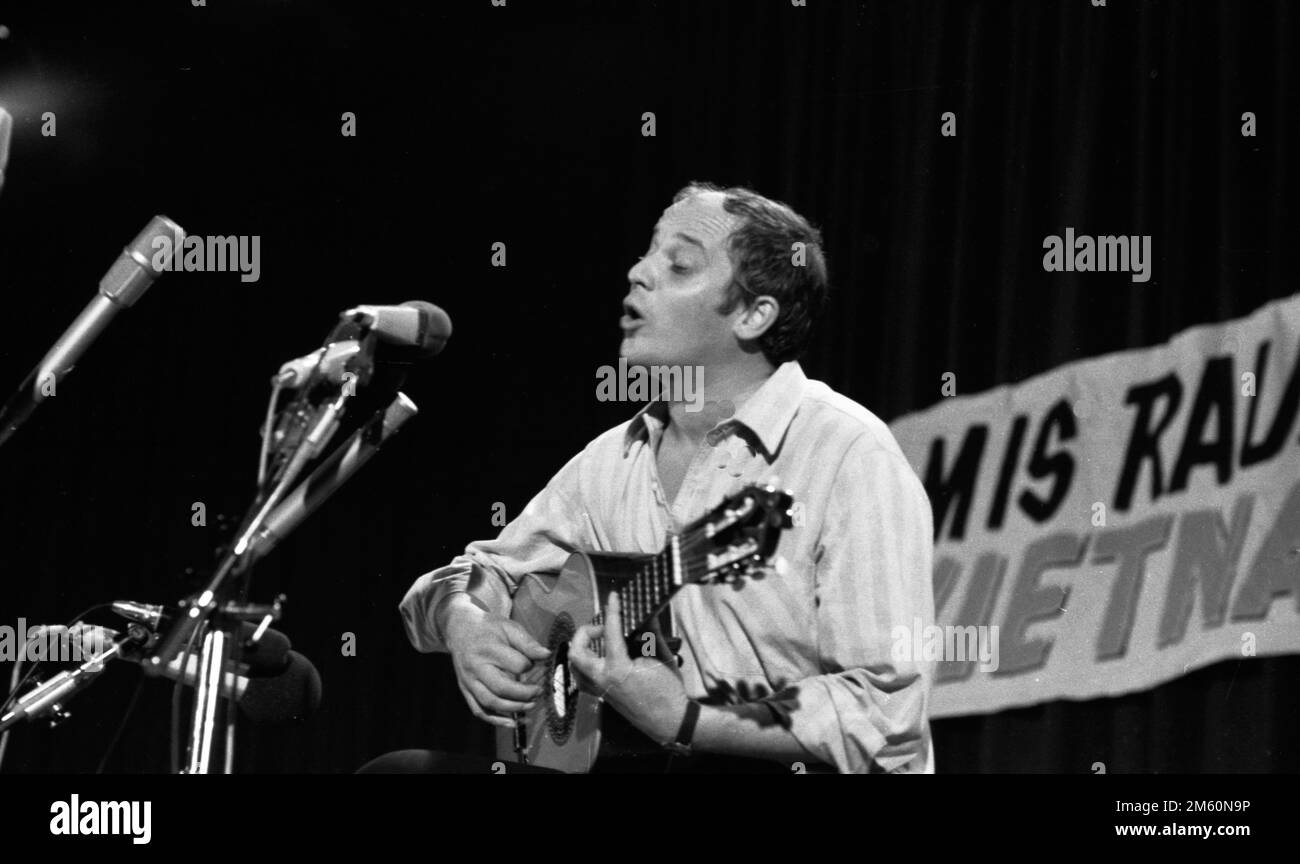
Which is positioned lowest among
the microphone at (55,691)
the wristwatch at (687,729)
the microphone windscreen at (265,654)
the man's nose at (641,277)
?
the wristwatch at (687,729)

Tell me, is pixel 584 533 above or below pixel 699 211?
below

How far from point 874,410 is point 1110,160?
0.99m

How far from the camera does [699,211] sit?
3184 millimetres

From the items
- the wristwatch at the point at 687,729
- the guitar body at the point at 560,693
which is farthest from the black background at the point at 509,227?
the wristwatch at the point at 687,729

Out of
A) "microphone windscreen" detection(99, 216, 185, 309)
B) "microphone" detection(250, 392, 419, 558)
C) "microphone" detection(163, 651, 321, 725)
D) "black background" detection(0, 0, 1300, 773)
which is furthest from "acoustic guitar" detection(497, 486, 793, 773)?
"black background" detection(0, 0, 1300, 773)

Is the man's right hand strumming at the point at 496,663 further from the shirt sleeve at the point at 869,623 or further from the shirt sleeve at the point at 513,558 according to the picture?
the shirt sleeve at the point at 869,623

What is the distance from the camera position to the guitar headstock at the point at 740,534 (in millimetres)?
2377

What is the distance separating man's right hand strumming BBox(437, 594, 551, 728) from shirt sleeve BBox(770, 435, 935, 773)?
1.85 ft

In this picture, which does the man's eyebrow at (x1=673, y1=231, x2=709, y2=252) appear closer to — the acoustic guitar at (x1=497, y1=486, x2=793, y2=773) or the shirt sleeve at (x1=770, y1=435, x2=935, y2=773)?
the shirt sleeve at (x1=770, y1=435, x2=935, y2=773)

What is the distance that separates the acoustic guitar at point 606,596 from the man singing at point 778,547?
0.05 m

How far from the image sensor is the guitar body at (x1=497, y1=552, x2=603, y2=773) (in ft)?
8.99
